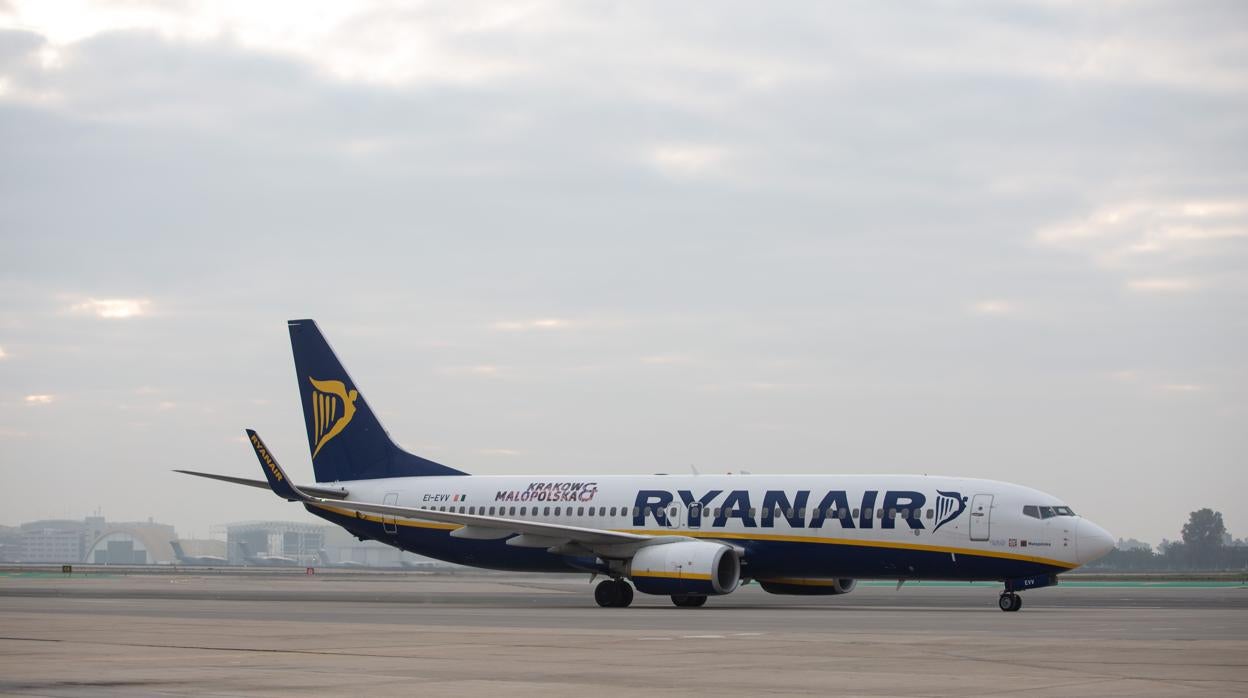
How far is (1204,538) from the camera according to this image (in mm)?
140750

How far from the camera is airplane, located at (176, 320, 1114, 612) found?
35.4 meters

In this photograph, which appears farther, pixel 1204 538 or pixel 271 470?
pixel 1204 538

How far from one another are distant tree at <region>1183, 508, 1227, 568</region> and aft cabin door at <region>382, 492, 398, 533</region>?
100 meters

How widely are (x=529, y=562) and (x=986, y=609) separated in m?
13.6

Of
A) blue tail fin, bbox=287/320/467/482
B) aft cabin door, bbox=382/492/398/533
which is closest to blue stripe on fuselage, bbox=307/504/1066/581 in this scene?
aft cabin door, bbox=382/492/398/533

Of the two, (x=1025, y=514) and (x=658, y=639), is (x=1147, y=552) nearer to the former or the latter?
(x=1025, y=514)

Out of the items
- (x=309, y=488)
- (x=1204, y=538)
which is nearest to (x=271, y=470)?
(x=309, y=488)

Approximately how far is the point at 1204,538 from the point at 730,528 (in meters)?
116

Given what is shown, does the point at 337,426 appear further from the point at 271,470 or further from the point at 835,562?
the point at 835,562

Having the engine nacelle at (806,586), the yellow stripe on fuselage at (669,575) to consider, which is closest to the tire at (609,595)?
the yellow stripe on fuselage at (669,575)

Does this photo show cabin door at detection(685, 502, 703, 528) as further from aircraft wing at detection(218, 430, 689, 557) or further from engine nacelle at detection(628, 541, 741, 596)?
engine nacelle at detection(628, 541, 741, 596)

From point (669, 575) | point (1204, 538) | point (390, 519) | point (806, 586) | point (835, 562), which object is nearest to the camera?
point (669, 575)

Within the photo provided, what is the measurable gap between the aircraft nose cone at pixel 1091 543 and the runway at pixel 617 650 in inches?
58.7

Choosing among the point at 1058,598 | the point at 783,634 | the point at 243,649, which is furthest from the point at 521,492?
the point at 243,649
